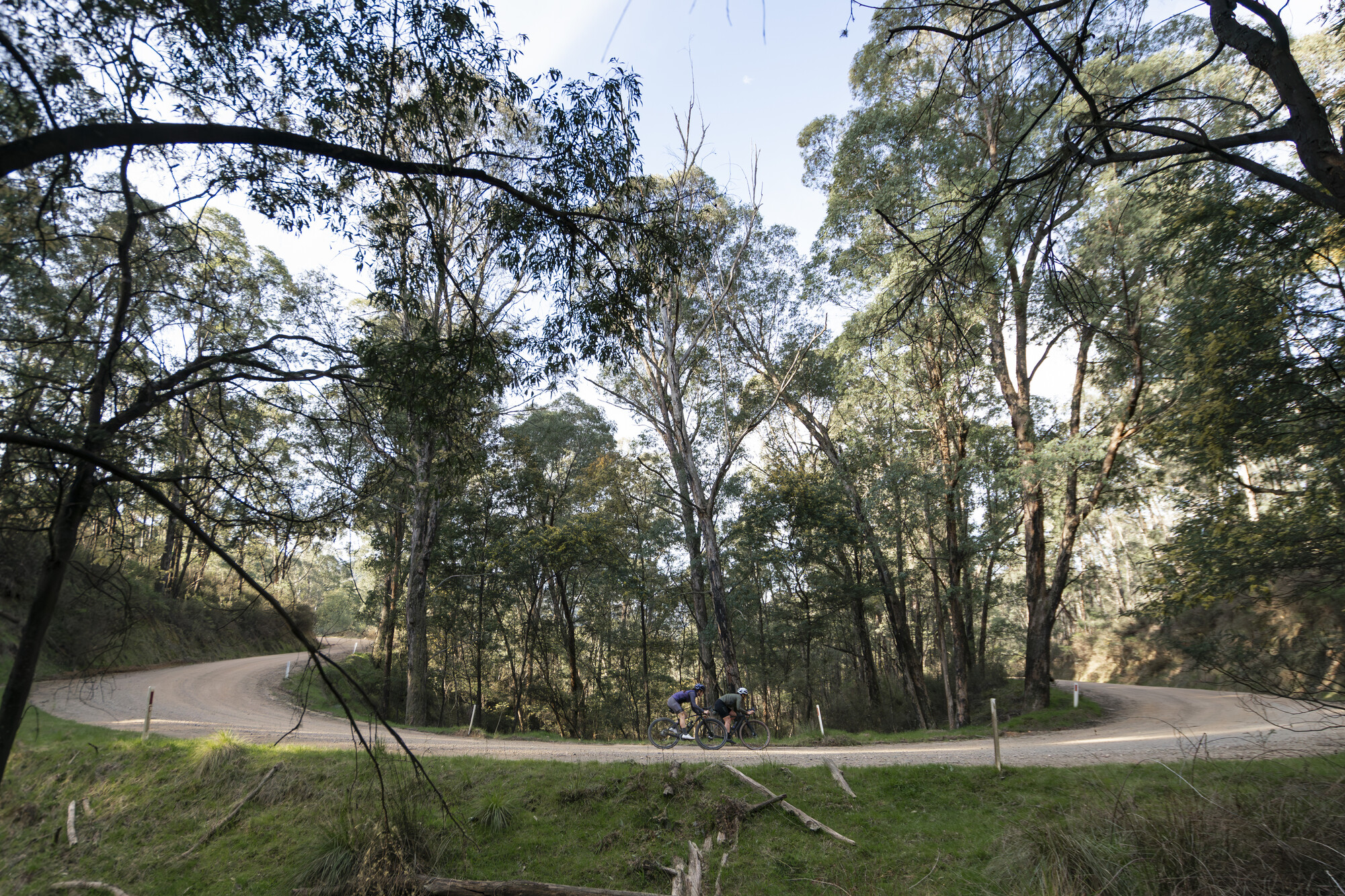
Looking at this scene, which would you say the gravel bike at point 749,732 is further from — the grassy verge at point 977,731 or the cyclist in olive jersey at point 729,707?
the grassy verge at point 977,731

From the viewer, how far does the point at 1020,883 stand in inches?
203

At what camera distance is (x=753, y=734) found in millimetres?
11883

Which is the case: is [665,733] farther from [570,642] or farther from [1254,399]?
[570,642]

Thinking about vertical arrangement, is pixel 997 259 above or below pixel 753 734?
above

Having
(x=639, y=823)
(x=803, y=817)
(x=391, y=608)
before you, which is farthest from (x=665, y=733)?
(x=391, y=608)

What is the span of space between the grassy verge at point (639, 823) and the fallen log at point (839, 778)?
12 cm

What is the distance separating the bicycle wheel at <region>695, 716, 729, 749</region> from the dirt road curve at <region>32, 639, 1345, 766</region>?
274 mm

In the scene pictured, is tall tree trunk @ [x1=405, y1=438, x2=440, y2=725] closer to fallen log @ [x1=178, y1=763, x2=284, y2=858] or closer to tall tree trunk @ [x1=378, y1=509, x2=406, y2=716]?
tall tree trunk @ [x1=378, y1=509, x2=406, y2=716]

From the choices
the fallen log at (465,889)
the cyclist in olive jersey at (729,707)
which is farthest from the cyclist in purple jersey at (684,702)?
the fallen log at (465,889)

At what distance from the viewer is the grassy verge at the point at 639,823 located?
15.2 feet

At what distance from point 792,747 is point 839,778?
155 inches

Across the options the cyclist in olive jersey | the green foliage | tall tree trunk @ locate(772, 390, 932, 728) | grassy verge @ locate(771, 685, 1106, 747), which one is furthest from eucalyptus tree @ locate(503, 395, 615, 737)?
the green foliage

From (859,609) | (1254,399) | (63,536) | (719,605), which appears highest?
(1254,399)

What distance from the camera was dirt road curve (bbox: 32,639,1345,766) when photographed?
8.91 m
